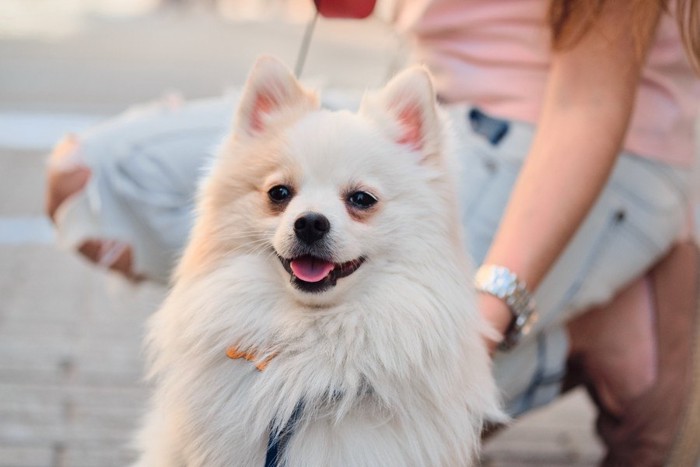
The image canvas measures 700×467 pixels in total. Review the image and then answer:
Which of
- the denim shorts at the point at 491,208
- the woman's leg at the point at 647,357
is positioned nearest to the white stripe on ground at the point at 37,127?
the denim shorts at the point at 491,208

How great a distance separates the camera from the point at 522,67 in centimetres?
325

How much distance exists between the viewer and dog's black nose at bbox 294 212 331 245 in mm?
2186

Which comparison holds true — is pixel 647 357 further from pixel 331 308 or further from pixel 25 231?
pixel 25 231

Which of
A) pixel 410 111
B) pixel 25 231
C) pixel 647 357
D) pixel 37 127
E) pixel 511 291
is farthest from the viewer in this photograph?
pixel 37 127

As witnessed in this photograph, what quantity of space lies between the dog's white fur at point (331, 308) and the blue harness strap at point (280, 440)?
19mm

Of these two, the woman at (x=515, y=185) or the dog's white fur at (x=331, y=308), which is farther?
the woman at (x=515, y=185)

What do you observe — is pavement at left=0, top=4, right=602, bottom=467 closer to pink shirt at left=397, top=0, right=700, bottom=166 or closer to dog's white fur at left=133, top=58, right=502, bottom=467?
pink shirt at left=397, top=0, right=700, bottom=166

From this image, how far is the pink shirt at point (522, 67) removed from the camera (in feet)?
10.6

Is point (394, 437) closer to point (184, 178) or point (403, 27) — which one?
point (184, 178)

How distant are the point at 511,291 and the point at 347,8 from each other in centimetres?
87

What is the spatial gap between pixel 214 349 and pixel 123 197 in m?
1.03

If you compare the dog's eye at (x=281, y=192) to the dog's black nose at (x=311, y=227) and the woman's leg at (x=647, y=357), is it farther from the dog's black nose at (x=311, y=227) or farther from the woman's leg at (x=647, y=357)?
the woman's leg at (x=647, y=357)

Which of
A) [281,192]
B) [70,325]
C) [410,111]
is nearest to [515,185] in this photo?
[410,111]

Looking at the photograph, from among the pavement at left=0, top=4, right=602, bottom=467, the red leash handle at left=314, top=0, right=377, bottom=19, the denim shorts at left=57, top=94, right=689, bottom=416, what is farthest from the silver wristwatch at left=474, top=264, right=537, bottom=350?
the pavement at left=0, top=4, right=602, bottom=467
